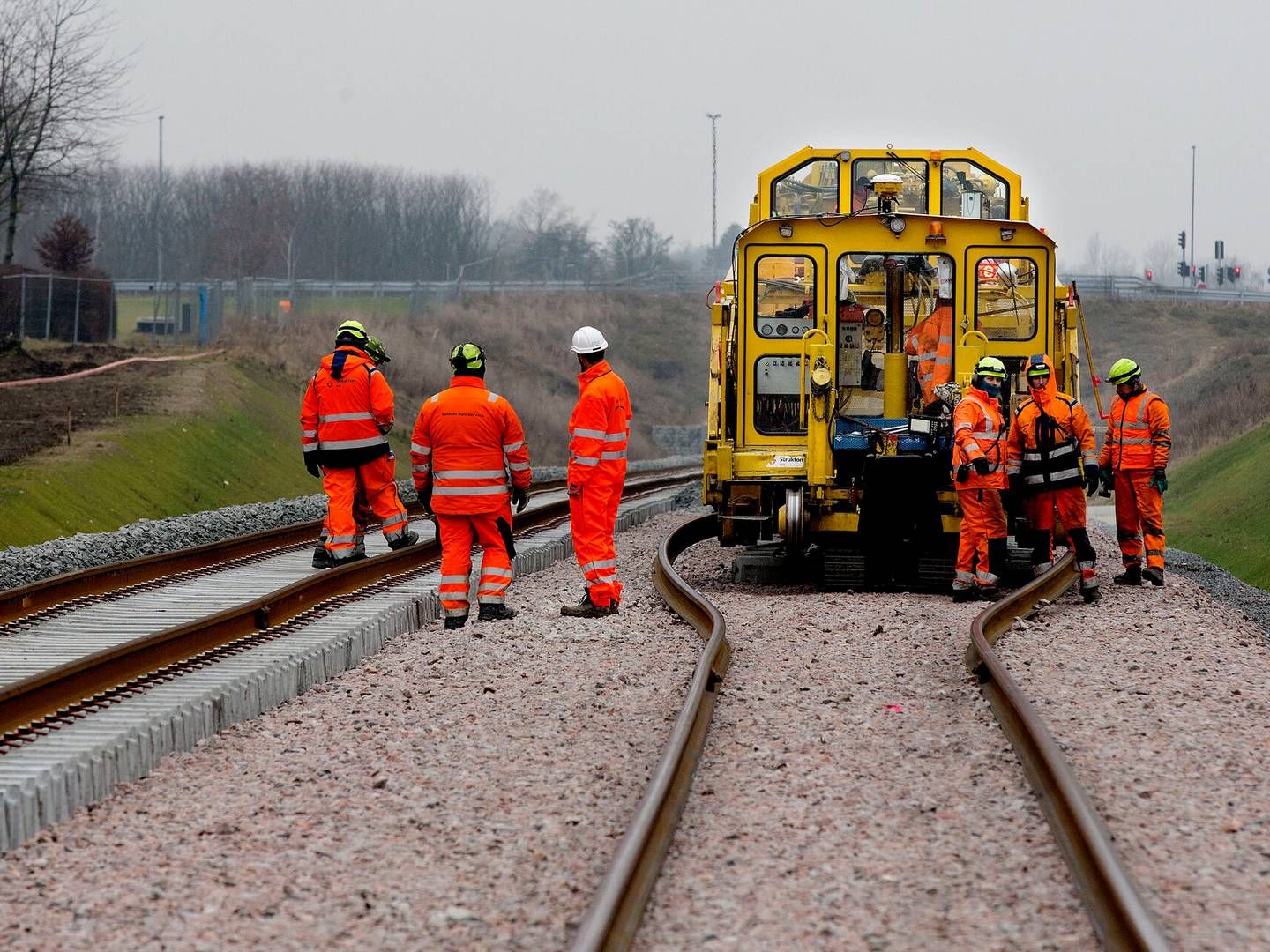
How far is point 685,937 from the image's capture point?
15.8 ft

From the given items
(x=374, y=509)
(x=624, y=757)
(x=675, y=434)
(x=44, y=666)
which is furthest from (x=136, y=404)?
(x=675, y=434)

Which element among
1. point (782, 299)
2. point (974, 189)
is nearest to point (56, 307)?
point (782, 299)

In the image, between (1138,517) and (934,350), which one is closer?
(934,350)

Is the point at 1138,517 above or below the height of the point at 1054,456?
below

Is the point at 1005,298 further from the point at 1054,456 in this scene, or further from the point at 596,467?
the point at 596,467

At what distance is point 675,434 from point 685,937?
170 feet

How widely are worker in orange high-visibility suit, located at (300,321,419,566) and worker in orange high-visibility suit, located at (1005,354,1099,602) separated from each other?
17.0ft

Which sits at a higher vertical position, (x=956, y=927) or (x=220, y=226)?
(x=220, y=226)

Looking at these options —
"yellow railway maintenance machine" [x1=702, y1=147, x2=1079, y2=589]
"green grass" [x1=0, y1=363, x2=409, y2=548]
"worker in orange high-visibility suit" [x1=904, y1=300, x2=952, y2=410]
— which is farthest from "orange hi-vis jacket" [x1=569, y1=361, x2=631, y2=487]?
"green grass" [x1=0, y1=363, x2=409, y2=548]

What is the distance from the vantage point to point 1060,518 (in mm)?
14188

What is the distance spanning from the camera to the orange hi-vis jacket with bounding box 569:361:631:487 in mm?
11156

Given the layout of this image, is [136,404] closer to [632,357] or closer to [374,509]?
[374,509]

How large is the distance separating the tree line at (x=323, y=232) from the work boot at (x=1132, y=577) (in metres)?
73.3

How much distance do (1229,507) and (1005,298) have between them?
35.2ft
